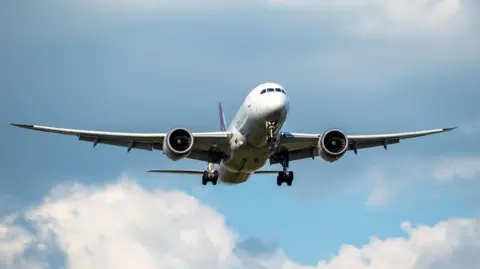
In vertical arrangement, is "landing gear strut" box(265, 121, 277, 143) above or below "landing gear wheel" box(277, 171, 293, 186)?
above

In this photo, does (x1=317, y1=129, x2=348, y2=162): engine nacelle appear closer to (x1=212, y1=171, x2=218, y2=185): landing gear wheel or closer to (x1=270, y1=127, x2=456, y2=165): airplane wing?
(x1=270, y1=127, x2=456, y2=165): airplane wing

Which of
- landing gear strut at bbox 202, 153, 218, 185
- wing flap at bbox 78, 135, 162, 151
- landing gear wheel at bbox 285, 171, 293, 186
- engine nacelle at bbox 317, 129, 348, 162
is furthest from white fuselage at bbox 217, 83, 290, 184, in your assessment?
wing flap at bbox 78, 135, 162, 151

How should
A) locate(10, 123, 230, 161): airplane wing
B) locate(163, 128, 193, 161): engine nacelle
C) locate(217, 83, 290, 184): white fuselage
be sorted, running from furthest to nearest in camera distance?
1. locate(10, 123, 230, 161): airplane wing
2. locate(163, 128, 193, 161): engine nacelle
3. locate(217, 83, 290, 184): white fuselage

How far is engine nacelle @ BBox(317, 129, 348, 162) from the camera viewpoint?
208 feet

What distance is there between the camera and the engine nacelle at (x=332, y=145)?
208 ft

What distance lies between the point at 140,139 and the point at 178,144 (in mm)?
3377

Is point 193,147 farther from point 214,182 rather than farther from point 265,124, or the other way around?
point 265,124

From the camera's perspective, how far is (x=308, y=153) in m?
69.2

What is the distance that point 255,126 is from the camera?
60.4 m

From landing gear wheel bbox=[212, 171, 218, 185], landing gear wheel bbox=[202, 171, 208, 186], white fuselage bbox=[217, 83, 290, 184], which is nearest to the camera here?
white fuselage bbox=[217, 83, 290, 184]

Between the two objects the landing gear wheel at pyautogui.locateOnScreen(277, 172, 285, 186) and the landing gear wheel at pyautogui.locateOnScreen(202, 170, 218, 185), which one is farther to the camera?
the landing gear wheel at pyautogui.locateOnScreen(277, 172, 285, 186)

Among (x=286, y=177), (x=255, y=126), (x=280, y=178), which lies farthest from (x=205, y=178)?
(x=255, y=126)

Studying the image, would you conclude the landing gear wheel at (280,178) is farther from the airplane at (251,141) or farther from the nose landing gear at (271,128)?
the nose landing gear at (271,128)

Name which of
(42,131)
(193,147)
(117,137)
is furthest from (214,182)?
(42,131)
